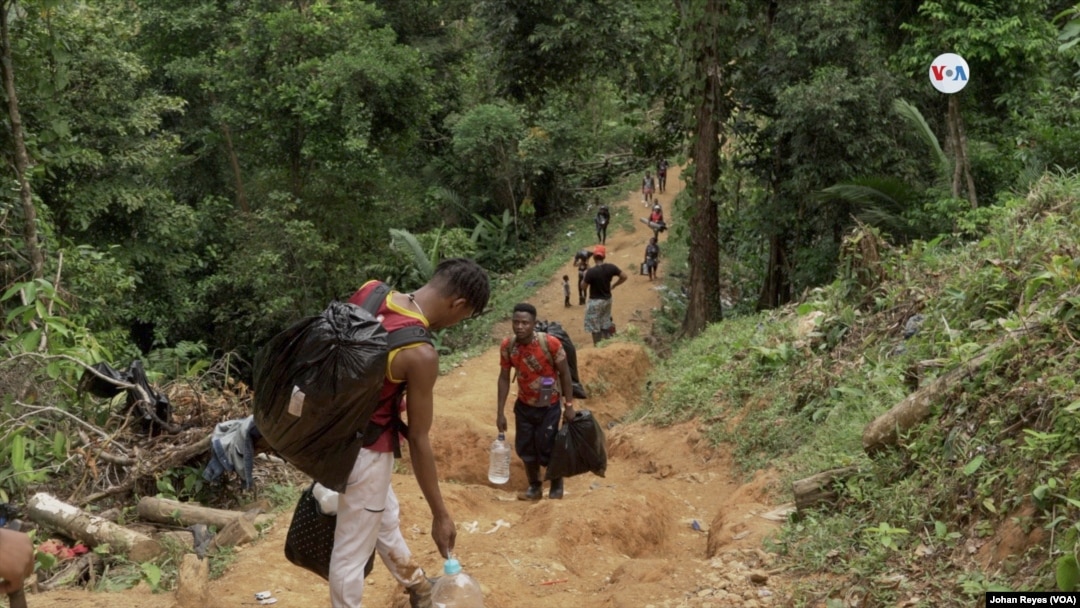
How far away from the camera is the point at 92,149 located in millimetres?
15039

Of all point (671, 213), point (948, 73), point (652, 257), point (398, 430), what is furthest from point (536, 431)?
point (652, 257)

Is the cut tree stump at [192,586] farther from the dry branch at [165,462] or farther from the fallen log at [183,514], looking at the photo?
the dry branch at [165,462]

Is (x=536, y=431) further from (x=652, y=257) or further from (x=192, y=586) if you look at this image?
(x=652, y=257)

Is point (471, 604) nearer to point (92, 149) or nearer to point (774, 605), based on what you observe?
point (774, 605)

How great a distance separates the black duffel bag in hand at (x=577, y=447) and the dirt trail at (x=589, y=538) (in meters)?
0.24

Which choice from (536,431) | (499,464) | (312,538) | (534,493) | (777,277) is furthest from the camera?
(777,277)

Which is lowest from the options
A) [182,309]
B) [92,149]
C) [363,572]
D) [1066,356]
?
[182,309]

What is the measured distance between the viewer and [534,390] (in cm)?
722

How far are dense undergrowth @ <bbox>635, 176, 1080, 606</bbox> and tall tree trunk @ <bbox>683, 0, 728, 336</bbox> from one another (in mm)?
4882

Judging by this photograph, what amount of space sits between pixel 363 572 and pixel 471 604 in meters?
0.56

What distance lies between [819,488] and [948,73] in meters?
6.55

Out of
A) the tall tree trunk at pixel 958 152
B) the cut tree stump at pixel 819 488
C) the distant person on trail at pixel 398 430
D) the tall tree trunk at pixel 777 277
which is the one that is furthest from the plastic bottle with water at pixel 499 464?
the tall tree trunk at pixel 777 277

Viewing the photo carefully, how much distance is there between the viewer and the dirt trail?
16.8ft

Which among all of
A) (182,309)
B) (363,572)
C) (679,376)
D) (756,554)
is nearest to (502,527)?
(756,554)
